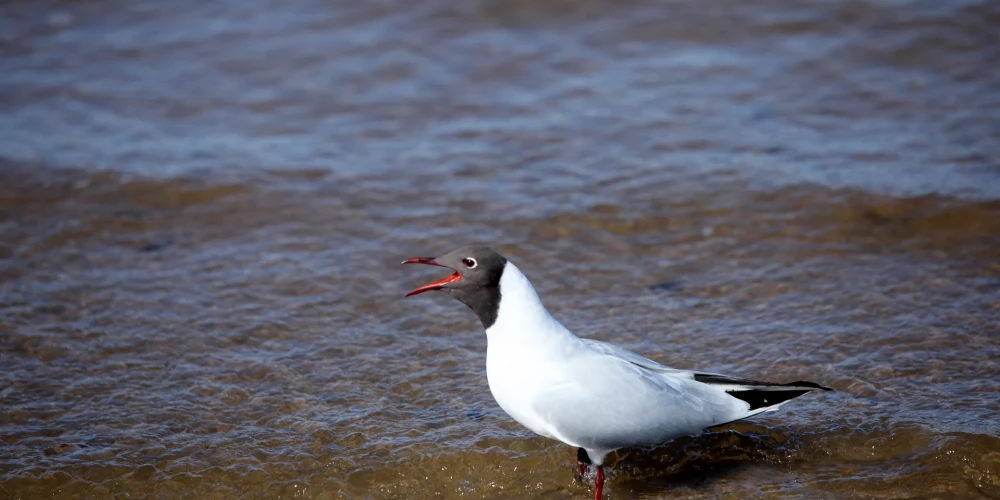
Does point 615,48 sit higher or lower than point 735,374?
higher

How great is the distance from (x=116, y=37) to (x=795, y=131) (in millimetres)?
7223

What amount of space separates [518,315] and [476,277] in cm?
26

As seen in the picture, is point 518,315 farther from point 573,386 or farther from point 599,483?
point 599,483

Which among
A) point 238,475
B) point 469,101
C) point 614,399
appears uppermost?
point 469,101

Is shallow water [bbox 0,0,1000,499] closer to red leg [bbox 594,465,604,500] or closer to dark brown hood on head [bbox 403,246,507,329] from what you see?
red leg [bbox 594,465,604,500]

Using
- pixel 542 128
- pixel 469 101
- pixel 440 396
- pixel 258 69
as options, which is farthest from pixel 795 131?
pixel 258 69

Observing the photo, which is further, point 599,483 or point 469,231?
point 469,231

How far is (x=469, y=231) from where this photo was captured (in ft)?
24.3

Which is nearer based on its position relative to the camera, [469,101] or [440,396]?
[440,396]

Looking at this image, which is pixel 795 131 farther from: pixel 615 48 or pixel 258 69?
pixel 258 69

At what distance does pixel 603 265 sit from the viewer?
6.92 metres

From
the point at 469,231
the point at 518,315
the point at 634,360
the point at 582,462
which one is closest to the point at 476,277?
the point at 518,315

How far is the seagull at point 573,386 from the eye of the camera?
14.7 feet

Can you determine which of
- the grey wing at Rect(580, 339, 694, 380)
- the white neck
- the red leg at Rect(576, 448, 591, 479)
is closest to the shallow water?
the red leg at Rect(576, 448, 591, 479)
